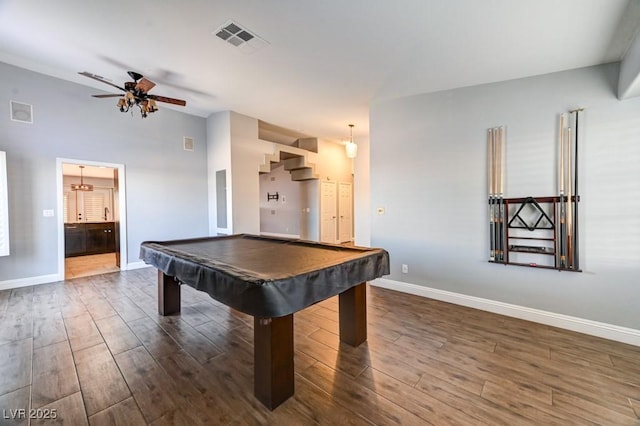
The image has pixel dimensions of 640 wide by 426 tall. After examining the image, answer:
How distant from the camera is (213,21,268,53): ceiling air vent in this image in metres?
2.52

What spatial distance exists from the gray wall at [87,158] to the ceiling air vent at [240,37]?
10.9 feet

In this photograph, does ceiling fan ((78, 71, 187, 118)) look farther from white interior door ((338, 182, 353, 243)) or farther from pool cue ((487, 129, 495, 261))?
white interior door ((338, 182, 353, 243))

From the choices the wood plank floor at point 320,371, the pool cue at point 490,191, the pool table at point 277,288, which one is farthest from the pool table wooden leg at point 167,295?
the pool cue at point 490,191

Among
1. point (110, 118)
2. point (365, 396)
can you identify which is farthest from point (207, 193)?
point (365, 396)

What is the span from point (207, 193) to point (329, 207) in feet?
11.7

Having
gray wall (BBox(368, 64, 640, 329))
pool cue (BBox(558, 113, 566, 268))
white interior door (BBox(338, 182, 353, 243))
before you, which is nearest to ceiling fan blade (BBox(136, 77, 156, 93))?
gray wall (BBox(368, 64, 640, 329))

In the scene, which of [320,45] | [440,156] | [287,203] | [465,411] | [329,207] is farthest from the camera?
[287,203]

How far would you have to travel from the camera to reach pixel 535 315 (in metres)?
2.86

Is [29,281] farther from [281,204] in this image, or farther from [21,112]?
[281,204]

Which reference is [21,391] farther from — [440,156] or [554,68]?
[554,68]

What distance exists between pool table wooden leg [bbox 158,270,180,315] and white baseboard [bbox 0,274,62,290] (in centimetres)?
271

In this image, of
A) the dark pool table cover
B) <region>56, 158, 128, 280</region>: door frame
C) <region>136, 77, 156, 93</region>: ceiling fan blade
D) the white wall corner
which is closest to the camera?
the dark pool table cover

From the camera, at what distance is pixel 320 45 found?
2.76 metres

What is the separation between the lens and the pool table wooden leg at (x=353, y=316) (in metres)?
2.32
